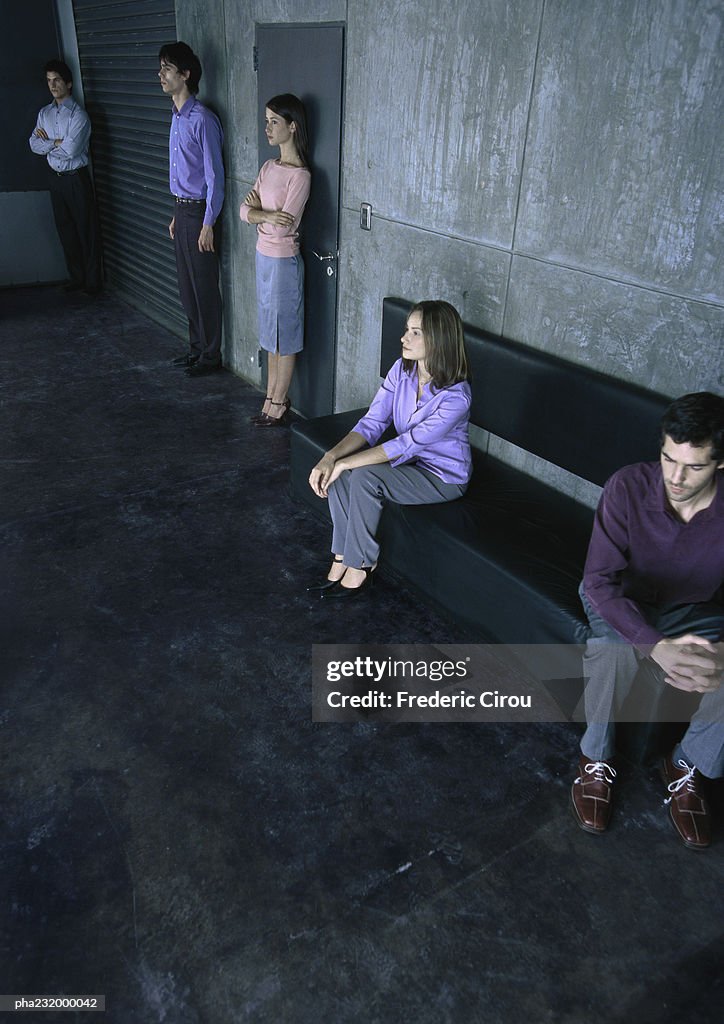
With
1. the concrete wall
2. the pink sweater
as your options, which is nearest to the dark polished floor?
the concrete wall

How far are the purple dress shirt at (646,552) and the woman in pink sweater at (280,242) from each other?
2.86m

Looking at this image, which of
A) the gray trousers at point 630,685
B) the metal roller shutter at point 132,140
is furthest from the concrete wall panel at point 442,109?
the metal roller shutter at point 132,140

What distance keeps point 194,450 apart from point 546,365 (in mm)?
2318

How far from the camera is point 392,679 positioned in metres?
3.06

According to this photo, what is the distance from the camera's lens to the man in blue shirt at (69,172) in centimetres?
696

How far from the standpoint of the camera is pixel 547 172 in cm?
321

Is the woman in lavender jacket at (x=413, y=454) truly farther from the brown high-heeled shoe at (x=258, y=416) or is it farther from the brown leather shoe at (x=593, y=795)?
the brown high-heeled shoe at (x=258, y=416)

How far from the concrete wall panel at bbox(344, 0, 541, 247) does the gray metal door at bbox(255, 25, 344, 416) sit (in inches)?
6.5

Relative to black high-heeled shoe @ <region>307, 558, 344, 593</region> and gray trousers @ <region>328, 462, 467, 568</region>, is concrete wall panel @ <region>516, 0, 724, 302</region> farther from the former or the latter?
black high-heeled shoe @ <region>307, 558, 344, 593</region>

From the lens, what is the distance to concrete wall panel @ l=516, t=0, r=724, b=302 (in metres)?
2.65

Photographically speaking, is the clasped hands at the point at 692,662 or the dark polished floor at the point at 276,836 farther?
the clasped hands at the point at 692,662

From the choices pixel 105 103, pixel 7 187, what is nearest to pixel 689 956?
pixel 105 103

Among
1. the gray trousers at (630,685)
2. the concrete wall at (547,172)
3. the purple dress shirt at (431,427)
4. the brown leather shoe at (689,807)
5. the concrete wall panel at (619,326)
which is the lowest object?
the brown leather shoe at (689,807)

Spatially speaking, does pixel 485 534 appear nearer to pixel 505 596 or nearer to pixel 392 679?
pixel 505 596
